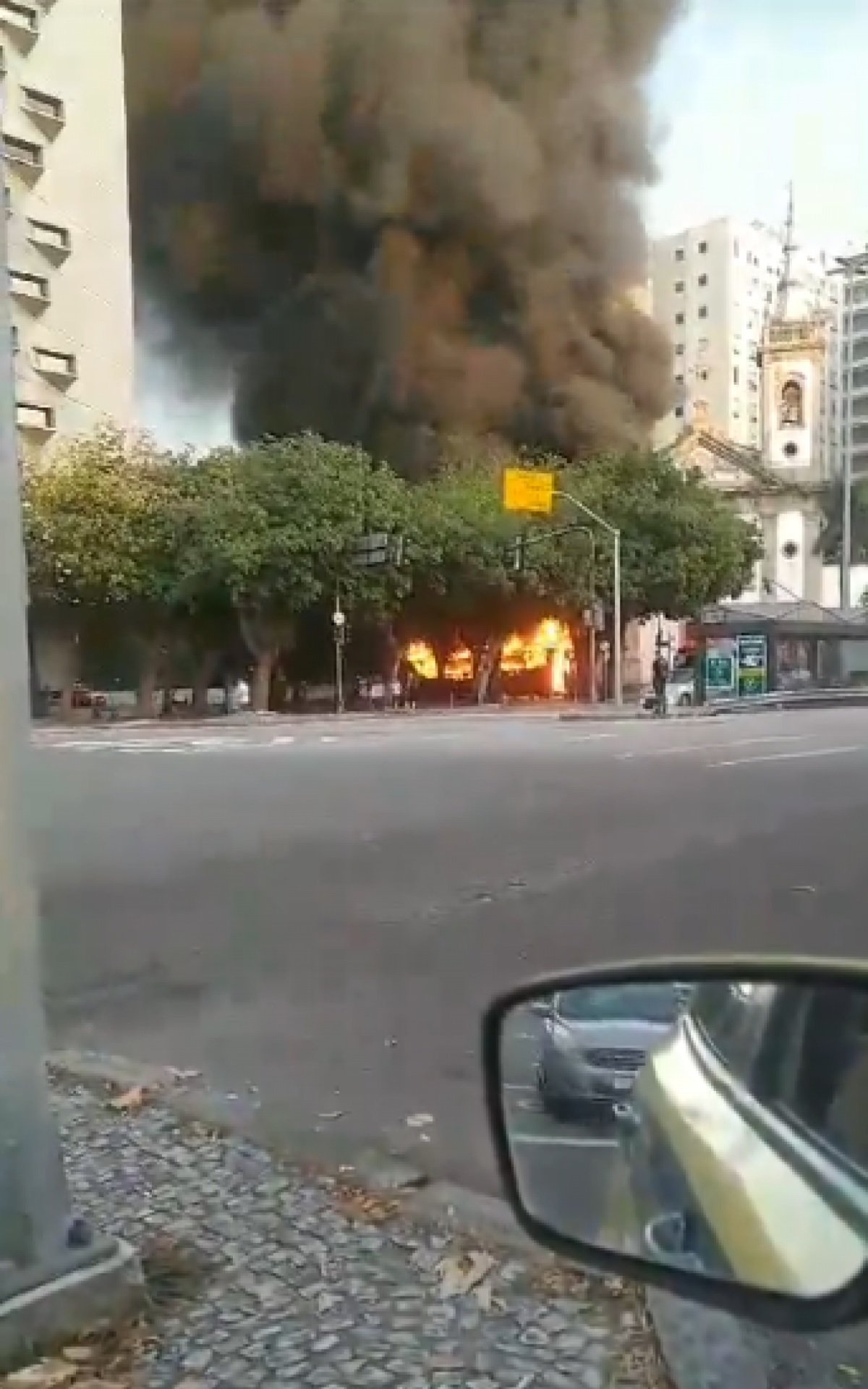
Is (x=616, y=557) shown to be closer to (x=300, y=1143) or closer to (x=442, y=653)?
(x=442, y=653)

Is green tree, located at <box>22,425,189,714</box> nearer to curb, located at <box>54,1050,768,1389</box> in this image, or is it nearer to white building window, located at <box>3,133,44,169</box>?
white building window, located at <box>3,133,44,169</box>

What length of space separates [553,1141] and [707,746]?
34.3ft

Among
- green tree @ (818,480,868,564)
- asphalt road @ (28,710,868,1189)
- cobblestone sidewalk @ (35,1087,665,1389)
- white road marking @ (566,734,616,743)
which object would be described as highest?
green tree @ (818,480,868,564)

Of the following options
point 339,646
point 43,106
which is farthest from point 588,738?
point 43,106

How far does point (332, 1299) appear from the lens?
180 centimetres

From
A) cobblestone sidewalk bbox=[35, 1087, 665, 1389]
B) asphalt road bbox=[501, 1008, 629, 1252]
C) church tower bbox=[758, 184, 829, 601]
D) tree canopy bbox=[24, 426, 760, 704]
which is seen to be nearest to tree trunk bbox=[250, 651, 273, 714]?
tree canopy bbox=[24, 426, 760, 704]

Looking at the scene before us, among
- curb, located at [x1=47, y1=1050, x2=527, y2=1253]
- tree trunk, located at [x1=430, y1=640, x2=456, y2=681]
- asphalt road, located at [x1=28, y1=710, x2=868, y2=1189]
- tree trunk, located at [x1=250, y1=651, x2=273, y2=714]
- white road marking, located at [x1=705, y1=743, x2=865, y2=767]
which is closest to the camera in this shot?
curb, located at [x1=47, y1=1050, x2=527, y2=1253]

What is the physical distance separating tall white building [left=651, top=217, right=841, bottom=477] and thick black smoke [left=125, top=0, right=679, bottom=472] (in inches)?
70.6

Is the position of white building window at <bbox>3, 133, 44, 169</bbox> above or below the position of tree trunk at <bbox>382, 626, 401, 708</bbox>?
above

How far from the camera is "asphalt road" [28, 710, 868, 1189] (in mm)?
3154

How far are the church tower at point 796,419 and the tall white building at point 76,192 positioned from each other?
14065 millimetres

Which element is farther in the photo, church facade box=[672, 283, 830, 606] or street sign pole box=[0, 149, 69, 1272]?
church facade box=[672, 283, 830, 606]

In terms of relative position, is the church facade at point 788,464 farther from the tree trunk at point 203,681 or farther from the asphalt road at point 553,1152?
the tree trunk at point 203,681

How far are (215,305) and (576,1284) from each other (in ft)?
67.5
